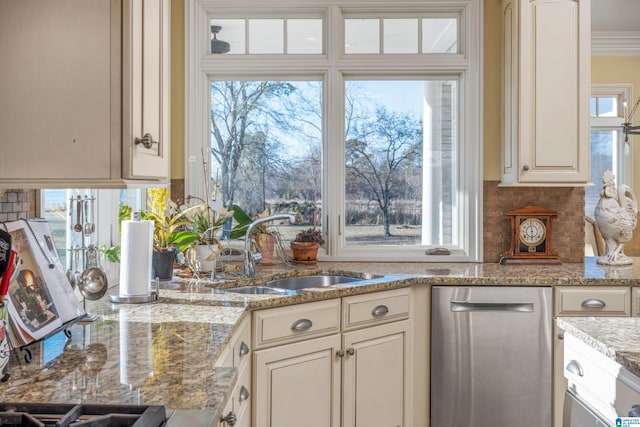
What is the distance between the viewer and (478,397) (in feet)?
9.52

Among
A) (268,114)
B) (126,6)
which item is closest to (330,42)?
(268,114)

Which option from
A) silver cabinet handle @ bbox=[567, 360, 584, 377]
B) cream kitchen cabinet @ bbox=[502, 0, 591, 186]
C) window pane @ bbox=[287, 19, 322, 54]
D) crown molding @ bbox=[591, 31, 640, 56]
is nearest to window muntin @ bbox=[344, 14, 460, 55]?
window pane @ bbox=[287, 19, 322, 54]

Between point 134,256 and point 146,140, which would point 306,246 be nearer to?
point 134,256

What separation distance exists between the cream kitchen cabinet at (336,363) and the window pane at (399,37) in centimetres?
148

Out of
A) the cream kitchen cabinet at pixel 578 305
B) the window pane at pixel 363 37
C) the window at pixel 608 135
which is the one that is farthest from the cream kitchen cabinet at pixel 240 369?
the window at pixel 608 135

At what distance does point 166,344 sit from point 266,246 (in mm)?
1656

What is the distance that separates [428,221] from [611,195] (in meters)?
1.02

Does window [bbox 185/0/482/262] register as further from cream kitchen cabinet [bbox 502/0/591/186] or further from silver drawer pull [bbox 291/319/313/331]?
silver drawer pull [bbox 291/319/313/331]

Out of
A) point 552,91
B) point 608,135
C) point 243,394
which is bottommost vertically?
point 243,394

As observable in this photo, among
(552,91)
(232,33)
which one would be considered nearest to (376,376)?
(552,91)

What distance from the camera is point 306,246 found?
3197 millimetres

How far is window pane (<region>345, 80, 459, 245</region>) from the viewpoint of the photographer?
3.50m

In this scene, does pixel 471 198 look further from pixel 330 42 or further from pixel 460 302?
pixel 330 42

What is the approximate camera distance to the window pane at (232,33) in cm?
345
